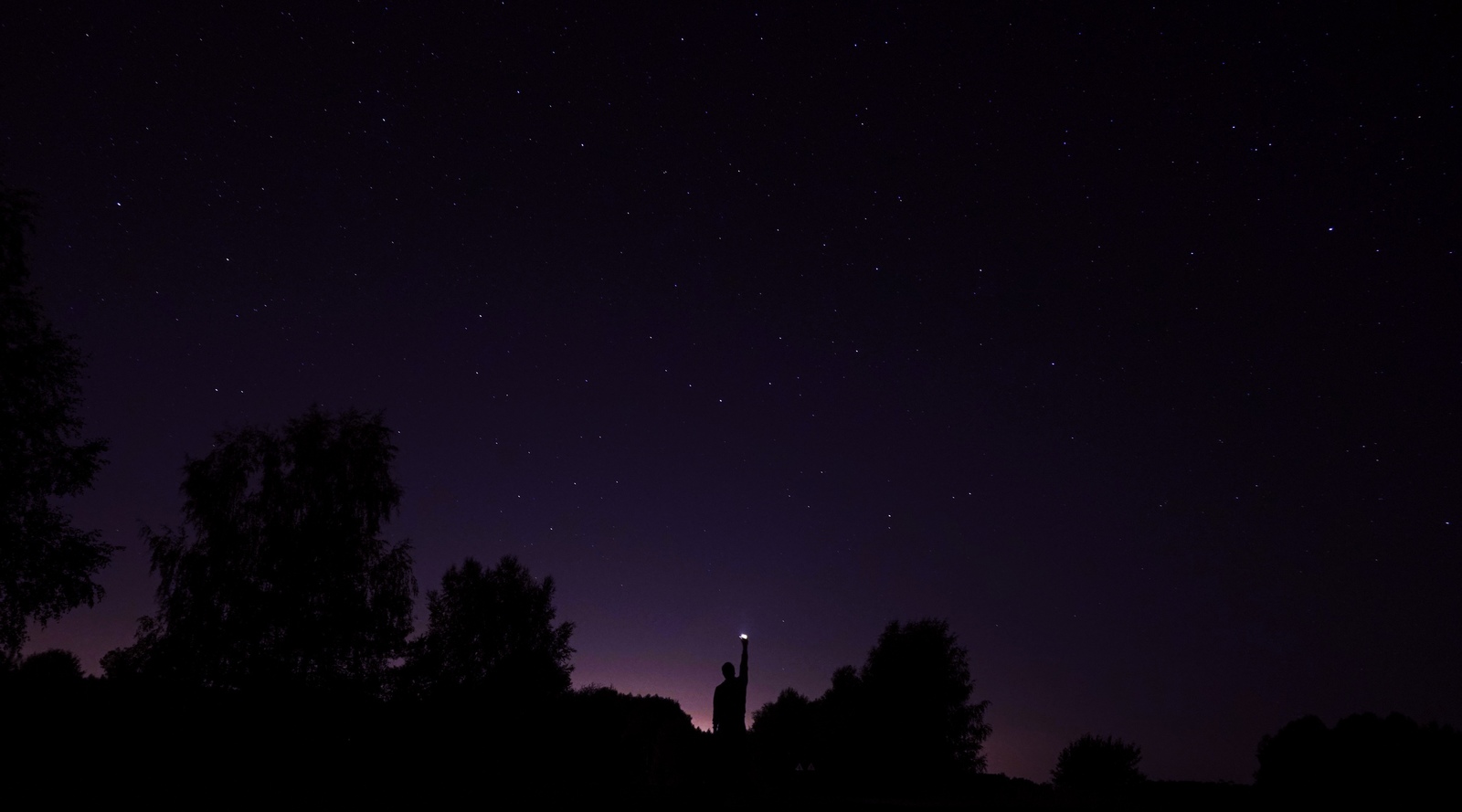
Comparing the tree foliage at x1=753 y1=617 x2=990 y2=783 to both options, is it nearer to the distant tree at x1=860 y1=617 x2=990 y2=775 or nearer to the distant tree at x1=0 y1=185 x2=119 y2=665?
the distant tree at x1=860 y1=617 x2=990 y2=775

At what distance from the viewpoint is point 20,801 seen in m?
13.5

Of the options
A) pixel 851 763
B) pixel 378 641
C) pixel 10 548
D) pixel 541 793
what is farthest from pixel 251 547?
pixel 851 763

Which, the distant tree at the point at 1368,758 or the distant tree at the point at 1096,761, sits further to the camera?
the distant tree at the point at 1096,761

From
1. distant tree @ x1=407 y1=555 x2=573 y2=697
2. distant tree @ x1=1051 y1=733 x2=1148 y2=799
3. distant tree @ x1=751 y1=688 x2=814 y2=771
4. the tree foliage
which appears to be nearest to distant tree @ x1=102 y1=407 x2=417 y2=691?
distant tree @ x1=407 y1=555 x2=573 y2=697

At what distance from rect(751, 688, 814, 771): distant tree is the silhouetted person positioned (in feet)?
195

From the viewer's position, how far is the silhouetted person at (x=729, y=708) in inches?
556

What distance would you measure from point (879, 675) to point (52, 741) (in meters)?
42.8

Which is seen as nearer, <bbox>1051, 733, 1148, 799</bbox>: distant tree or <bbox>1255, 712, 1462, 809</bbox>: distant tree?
<bbox>1255, 712, 1462, 809</bbox>: distant tree

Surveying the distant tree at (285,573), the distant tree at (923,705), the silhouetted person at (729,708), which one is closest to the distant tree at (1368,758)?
the distant tree at (923,705)

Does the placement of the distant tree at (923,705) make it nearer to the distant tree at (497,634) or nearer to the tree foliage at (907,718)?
the tree foliage at (907,718)

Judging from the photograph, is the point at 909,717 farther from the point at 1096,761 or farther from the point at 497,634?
the point at 1096,761

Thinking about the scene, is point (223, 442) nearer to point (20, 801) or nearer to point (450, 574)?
point (20, 801)

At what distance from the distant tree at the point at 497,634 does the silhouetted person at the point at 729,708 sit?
38013mm

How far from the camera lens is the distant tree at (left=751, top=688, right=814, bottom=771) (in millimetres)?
74562
